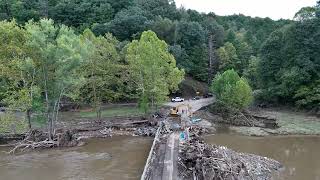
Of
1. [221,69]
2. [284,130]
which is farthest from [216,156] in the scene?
[221,69]

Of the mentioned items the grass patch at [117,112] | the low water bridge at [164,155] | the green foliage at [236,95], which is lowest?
the low water bridge at [164,155]

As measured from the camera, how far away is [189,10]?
11019 centimetres

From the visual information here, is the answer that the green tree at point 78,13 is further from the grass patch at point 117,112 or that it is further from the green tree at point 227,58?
the grass patch at point 117,112

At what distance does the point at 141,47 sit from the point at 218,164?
26.8 m

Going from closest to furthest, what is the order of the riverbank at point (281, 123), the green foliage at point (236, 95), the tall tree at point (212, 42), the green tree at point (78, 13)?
the riverbank at point (281, 123) → the green foliage at point (236, 95) → the tall tree at point (212, 42) → the green tree at point (78, 13)

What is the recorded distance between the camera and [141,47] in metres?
51.8

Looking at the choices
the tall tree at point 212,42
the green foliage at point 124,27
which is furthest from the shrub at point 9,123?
the tall tree at point 212,42

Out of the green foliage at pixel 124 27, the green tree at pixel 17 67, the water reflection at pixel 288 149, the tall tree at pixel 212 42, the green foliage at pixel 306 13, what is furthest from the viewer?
the green foliage at pixel 124 27

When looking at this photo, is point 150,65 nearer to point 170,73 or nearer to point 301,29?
point 170,73

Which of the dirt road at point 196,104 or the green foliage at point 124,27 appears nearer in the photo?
the dirt road at point 196,104

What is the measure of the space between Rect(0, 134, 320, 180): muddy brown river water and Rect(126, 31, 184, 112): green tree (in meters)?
8.71

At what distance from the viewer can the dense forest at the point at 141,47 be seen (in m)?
41.7

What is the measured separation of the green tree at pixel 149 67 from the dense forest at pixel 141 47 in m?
0.28

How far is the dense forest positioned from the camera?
41.7m
